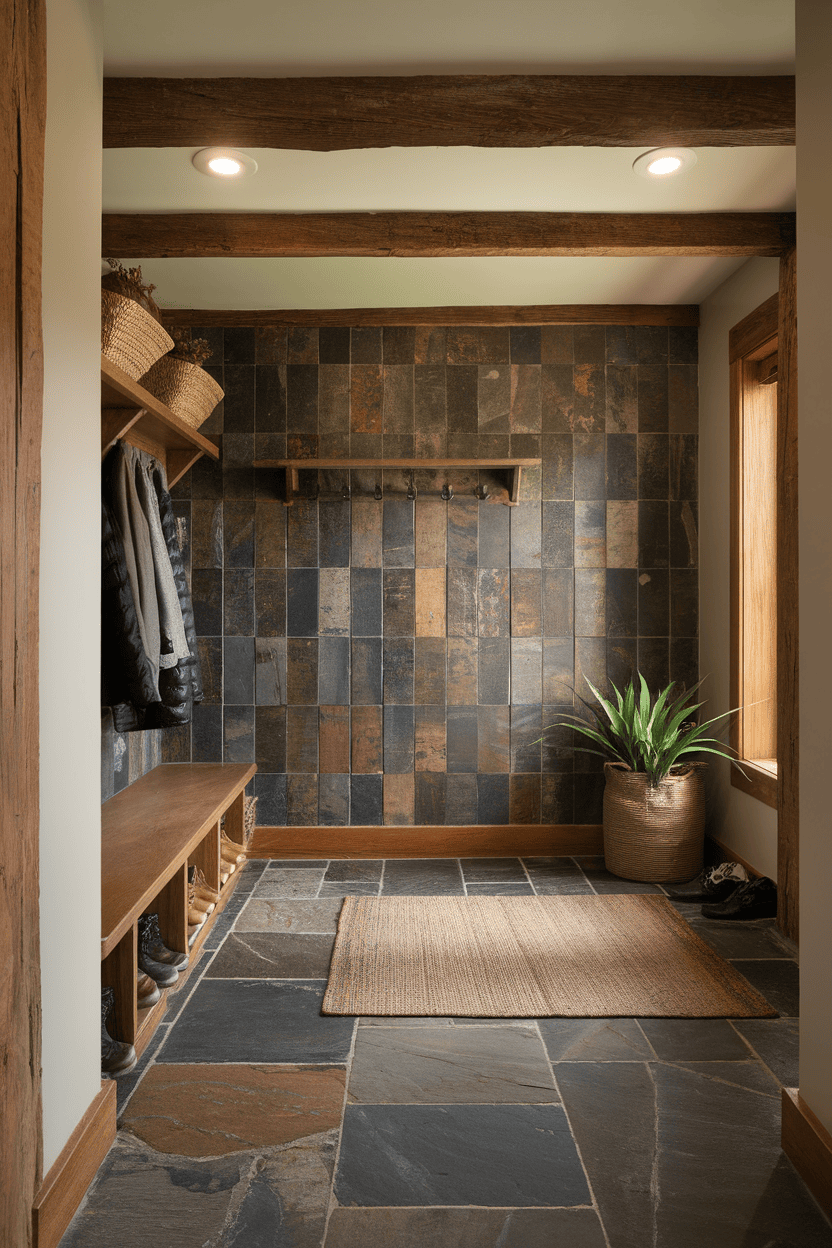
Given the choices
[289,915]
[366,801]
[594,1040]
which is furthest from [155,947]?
[366,801]

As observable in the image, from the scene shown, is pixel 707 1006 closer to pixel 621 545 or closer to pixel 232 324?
pixel 621 545

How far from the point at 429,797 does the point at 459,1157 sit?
224 cm

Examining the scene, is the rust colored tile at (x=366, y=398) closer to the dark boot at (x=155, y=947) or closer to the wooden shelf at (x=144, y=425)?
the wooden shelf at (x=144, y=425)

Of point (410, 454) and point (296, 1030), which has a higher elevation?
point (410, 454)

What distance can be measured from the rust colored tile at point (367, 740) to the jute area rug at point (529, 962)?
76 centimetres

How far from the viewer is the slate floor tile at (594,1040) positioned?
2.11m

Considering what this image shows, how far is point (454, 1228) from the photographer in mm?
1512

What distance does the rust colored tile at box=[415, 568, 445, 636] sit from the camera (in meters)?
3.91

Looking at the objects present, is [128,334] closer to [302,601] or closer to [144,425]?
[144,425]

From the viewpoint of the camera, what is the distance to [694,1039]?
2.19 meters

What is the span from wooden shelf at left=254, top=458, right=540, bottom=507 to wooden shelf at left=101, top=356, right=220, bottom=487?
32 centimetres

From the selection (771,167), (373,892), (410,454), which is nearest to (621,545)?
(410,454)

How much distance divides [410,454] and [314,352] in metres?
0.67

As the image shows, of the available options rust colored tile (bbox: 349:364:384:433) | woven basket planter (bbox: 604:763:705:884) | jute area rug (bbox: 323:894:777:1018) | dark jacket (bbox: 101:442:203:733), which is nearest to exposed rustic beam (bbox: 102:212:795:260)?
dark jacket (bbox: 101:442:203:733)
